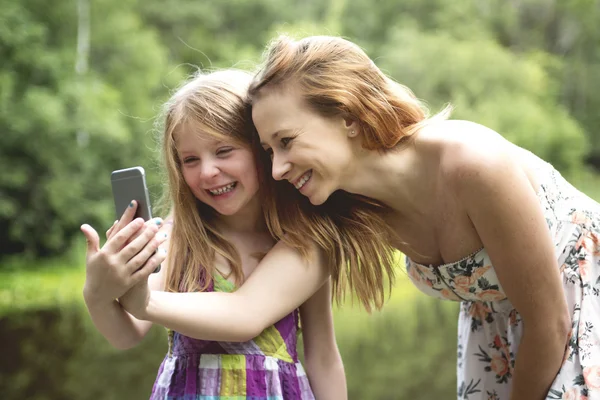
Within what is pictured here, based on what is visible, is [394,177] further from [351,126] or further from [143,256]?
[143,256]

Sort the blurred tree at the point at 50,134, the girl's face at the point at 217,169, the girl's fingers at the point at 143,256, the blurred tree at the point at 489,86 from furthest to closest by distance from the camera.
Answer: the blurred tree at the point at 489,86, the blurred tree at the point at 50,134, the girl's face at the point at 217,169, the girl's fingers at the point at 143,256

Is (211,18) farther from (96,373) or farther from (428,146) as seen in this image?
(428,146)

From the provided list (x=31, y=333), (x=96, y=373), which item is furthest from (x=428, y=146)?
(x=31, y=333)

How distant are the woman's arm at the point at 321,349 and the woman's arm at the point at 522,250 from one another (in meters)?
0.33

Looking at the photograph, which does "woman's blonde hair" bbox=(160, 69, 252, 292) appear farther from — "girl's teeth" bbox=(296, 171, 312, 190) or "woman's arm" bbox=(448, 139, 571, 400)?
"woman's arm" bbox=(448, 139, 571, 400)

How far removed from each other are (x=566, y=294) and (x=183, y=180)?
0.73m

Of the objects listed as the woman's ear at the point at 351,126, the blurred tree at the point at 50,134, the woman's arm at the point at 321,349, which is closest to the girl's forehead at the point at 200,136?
the woman's ear at the point at 351,126

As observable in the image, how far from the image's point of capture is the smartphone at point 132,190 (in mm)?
1096

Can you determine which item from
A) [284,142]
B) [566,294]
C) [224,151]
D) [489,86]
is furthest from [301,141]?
[489,86]

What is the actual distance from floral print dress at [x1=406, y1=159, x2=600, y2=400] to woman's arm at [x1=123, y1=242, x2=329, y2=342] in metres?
0.27

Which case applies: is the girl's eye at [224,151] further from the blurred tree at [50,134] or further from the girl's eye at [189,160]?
the blurred tree at [50,134]

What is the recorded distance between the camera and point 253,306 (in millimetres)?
1229

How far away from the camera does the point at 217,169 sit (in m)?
1.29

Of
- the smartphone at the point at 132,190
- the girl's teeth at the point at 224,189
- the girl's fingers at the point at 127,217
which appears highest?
the girl's teeth at the point at 224,189
